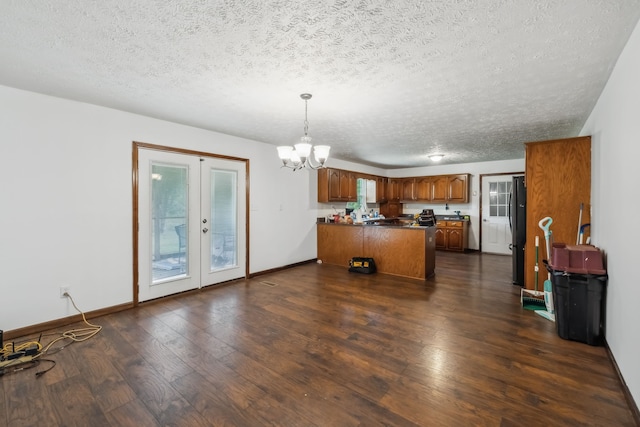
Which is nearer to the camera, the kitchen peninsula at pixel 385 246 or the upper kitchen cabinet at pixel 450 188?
the kitchen peninsula at pixel 385 246

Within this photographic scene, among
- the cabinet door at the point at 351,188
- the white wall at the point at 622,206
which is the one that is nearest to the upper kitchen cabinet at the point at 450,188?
the cabinet door at the point at 351,188

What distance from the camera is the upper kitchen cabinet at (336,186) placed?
20.8ft

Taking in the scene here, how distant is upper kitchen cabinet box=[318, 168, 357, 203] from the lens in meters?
6.33

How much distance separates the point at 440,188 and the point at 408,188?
3.05 feet

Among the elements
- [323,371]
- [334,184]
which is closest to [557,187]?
[323,371]

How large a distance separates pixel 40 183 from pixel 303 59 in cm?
301

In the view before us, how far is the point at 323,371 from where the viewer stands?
2191mm

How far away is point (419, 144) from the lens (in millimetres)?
5352

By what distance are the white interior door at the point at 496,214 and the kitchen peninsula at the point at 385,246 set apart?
3.06 m

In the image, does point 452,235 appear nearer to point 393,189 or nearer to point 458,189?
point 458,189

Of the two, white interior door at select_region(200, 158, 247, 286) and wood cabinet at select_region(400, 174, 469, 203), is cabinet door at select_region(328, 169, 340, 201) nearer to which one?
white interior door at select_region(200, 158, 247, 286)

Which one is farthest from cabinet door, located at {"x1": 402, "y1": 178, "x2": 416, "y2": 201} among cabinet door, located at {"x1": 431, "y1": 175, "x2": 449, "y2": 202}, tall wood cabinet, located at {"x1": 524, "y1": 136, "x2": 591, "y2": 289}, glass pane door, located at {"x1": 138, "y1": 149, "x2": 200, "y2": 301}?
glass pane door, located at {"x1": 138, "y1": 149, "x2": 200, "y2": 301}

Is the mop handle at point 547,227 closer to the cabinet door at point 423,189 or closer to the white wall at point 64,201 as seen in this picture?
the cabinet door at point 423,189

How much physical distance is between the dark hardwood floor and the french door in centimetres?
53
